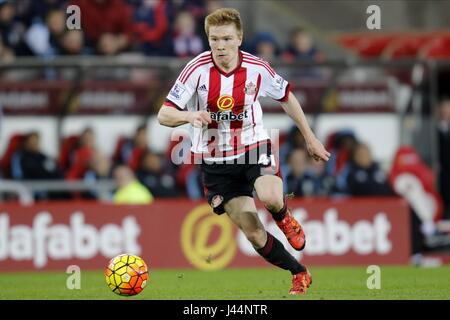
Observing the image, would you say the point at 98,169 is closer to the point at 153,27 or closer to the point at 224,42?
the point at 153,27

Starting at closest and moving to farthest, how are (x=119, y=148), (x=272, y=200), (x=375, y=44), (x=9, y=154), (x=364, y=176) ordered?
(x=272, y=200)
(x=9, y=154)
(x=364, y=176)
(x=119, y=148)
(x=375, y=44)

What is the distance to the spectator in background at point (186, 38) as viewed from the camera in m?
18.3

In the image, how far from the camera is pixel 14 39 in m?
18.0

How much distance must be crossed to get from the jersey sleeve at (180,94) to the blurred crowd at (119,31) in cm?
760

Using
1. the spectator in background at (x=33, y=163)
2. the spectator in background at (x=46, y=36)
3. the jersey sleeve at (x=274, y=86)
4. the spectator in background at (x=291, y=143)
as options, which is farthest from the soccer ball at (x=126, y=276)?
the spectator in background at (x=46, y=36)

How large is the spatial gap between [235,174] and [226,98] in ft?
2.34

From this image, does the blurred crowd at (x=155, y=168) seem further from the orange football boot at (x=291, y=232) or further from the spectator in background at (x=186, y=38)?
the orange football boot at (x=291, y=232)

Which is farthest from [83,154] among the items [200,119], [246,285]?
[200,119]

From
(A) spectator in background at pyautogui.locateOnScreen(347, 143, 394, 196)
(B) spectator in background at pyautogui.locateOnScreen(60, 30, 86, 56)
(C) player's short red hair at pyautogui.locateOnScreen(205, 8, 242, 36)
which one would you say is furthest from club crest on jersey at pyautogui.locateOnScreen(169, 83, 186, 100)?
(B) spectator in background at pyautogui.locateOnScreen(60, 30, 86, 56)

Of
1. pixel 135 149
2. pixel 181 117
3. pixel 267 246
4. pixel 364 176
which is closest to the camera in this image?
pixel 181 117

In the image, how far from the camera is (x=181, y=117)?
955cm

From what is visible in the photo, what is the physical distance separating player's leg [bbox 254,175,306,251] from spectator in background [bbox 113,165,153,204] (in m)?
6.18
